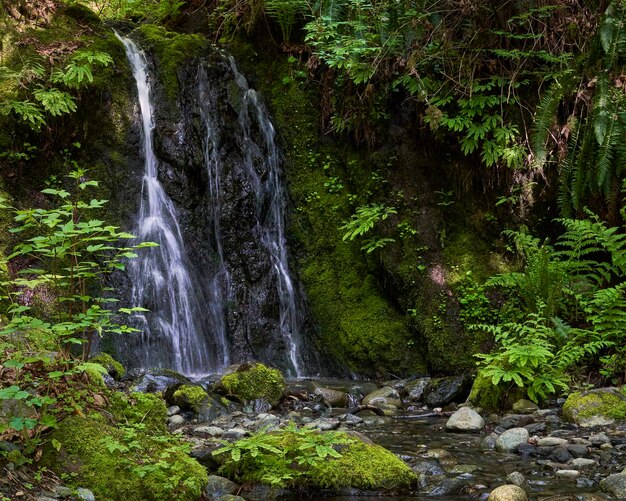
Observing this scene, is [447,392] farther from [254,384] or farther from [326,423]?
[254,384]

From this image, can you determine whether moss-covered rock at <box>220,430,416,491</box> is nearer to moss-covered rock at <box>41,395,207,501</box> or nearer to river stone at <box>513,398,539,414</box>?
moss-covered rock at <box>41,395,207,501</box>

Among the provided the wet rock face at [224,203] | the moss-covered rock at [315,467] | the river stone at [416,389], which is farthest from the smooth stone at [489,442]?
the wet rock face at [224,203]

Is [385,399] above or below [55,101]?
below

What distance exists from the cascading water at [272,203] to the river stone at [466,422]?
311cm

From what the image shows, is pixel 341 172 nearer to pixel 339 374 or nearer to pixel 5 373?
pixel 339 374

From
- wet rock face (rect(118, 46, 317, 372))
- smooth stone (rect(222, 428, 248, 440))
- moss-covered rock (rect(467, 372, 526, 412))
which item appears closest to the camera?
smooth stone (rect(222, 428, 248, 440))

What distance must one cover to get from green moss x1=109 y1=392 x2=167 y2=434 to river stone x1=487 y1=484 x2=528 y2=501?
2.14m

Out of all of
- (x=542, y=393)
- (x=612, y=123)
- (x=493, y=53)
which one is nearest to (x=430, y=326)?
(x=542, y=393)

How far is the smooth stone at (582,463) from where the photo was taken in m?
4.22

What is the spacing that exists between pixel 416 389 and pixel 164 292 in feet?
12.2

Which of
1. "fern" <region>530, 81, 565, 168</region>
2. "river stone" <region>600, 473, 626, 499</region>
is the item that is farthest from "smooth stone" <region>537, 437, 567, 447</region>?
"fern" <region>530, 81, 565, 168</region>

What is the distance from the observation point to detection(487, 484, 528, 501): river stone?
357cm

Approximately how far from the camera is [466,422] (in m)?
5.52

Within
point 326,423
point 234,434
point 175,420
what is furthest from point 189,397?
point 326,423
